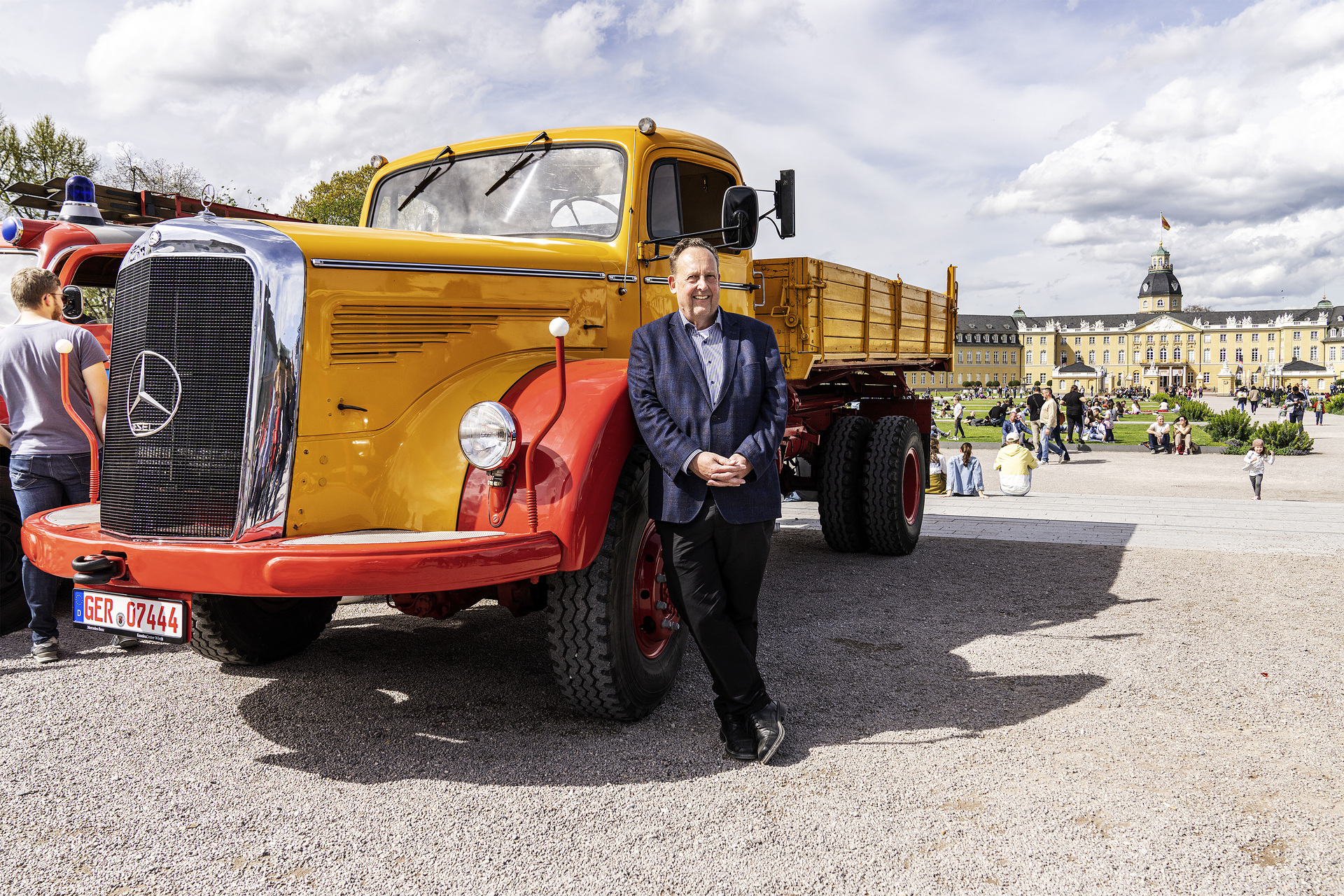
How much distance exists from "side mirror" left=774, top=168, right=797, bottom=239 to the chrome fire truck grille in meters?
2.71

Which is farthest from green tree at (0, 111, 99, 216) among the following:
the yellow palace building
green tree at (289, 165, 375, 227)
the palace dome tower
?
the palace dome tower

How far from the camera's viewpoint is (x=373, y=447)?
345 centimetres

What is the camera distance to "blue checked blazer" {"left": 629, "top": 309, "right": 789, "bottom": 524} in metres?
3.30

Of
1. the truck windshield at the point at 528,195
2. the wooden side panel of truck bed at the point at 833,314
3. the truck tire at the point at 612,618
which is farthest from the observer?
the wooden side panel of truck bed at the point at 833,314

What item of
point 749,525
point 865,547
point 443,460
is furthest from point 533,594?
point 865,547

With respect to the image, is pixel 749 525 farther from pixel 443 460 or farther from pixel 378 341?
pixel 378 341

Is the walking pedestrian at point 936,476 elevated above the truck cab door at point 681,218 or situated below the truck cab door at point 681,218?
below

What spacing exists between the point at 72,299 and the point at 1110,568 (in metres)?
7.79

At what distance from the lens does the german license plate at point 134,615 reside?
3.22 meters

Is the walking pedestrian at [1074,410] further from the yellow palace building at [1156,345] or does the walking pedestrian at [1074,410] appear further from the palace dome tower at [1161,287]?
the palace dome tower at [1161,287]

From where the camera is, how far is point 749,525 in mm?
3344

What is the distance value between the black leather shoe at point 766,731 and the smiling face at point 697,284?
4.95 ft

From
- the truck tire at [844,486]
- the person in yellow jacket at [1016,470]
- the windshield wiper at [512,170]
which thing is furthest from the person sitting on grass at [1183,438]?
the windshield wiper at [512,170]

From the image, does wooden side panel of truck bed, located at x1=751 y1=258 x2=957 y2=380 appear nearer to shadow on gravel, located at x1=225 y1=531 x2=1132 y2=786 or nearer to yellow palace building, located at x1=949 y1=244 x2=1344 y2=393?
shadow on gravel, located at x1=225 y1=531 x2=1132 y2=786
